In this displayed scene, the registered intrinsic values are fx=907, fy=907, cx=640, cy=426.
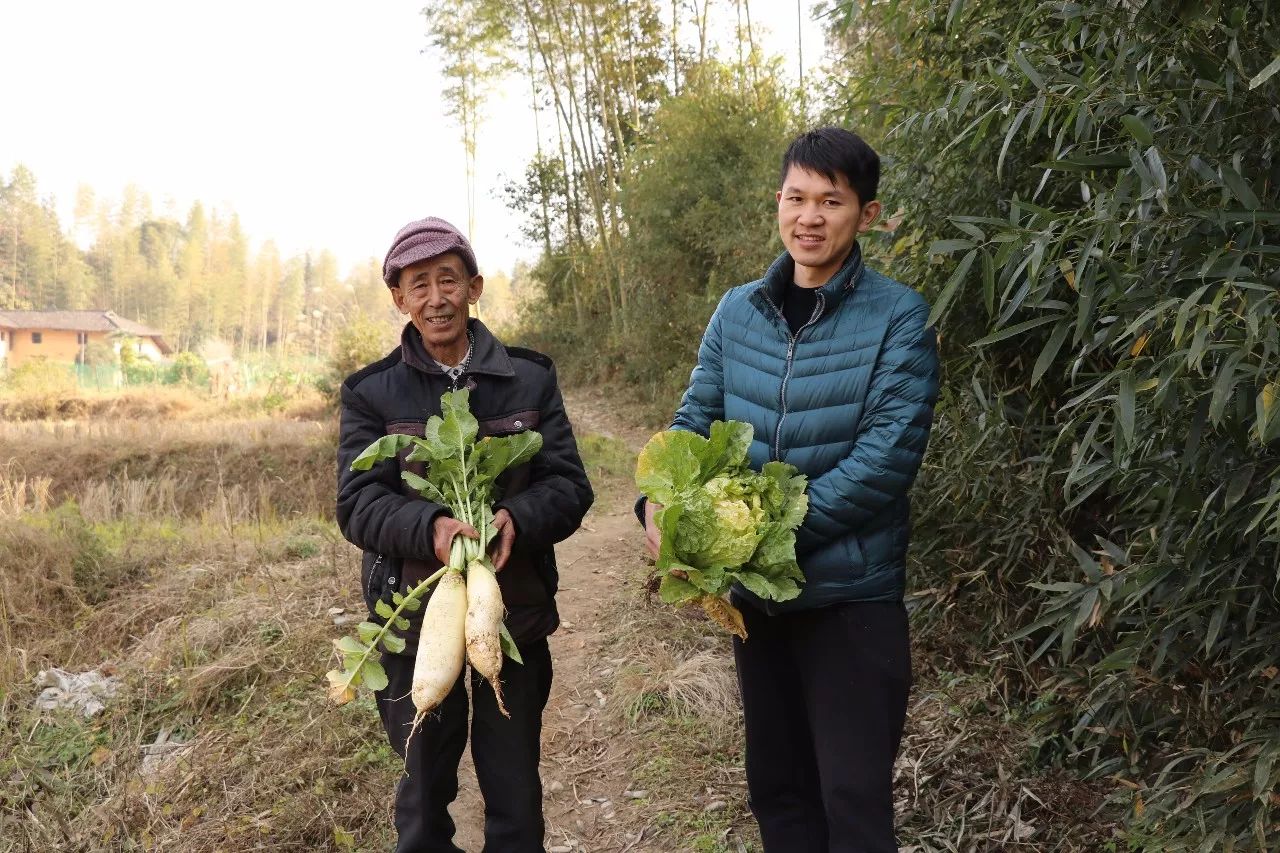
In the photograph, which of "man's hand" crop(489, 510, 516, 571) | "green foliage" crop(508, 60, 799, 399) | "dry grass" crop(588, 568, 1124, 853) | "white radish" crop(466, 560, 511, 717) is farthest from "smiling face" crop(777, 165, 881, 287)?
"green foliage" crop(508, 60, 799, 399)

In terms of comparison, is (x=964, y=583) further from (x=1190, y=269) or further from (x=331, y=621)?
(x=331, y=621)

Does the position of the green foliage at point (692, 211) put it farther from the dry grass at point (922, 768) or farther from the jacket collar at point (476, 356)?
the jacket collar at point (476, 356)

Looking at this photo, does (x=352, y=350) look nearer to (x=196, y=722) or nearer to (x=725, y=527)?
(x=196, y=722)

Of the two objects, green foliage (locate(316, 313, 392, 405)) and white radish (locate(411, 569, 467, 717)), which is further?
green foliage (locate(316, 313, 392, 405))

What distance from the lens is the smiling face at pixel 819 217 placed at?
1933 millimetres

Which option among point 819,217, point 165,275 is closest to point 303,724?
point 819,217

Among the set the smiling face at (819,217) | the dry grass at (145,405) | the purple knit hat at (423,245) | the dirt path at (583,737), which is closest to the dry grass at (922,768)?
the dirt path at (583,737)

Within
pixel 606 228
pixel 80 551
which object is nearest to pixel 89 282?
pixel 606 228

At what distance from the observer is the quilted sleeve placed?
186 cm

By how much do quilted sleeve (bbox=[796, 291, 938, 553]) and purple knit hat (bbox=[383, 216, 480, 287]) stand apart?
101cm

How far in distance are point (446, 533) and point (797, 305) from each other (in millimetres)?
957

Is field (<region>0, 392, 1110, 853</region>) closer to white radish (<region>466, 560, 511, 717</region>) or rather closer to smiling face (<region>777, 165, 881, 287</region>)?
white radish (<region>466, 560, 511, 717</region>)

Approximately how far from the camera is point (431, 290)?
2.17 meters

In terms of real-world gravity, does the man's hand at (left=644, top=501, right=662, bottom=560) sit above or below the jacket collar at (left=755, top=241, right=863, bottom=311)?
below
